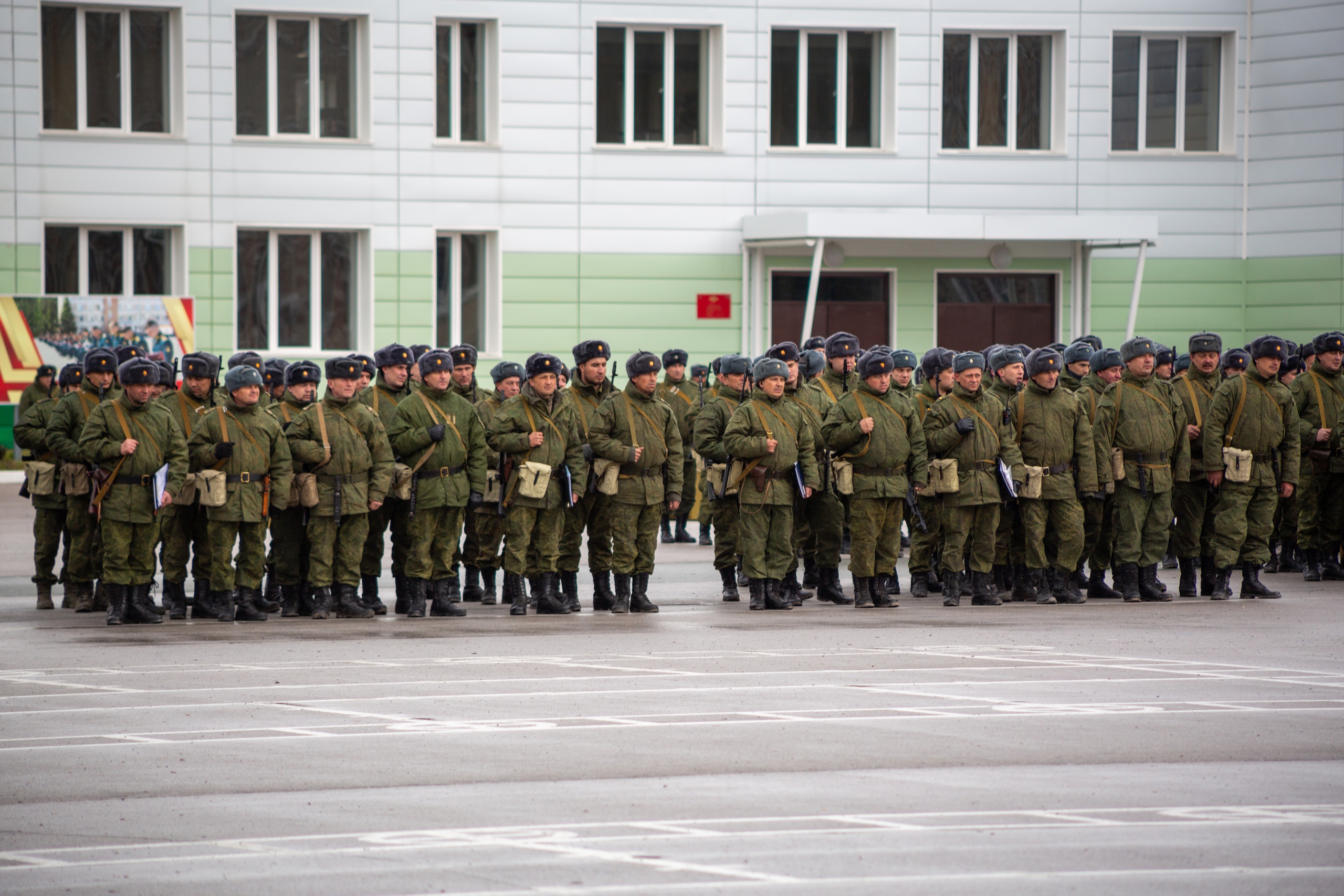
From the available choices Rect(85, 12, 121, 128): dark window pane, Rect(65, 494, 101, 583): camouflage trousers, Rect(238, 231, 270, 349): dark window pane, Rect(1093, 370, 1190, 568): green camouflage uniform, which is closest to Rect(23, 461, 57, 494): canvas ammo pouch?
Rect(65, 494, 101, 583): camouflage trousers

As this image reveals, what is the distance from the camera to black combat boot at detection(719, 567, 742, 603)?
53.9 ft

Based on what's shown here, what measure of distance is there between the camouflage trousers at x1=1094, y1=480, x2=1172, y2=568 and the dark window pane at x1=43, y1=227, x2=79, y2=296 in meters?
18.7

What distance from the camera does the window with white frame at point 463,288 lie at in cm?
3027

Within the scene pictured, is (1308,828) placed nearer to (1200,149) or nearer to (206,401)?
(206,401)

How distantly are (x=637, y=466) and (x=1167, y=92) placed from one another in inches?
775

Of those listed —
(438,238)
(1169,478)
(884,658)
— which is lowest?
(884,658)

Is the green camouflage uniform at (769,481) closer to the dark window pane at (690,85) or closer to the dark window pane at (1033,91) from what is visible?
the dark window pane at (690,85)

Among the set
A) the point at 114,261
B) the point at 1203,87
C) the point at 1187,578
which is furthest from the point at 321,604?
the point at 1203,87

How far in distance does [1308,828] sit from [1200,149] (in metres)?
26.5

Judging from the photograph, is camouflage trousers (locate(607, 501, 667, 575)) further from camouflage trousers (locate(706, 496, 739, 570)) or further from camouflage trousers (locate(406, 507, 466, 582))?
camouflage trousers (locate(406, 507, 466, 582))

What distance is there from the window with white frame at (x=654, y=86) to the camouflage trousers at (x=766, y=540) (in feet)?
51.4

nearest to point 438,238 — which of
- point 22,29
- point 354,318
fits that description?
point 354,318

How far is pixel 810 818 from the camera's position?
7.62 m

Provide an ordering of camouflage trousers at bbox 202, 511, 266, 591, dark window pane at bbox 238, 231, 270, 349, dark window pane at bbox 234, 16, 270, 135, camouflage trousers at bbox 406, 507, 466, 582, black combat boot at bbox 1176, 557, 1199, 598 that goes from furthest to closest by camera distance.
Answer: dark window pane at bbox 238, 231, 270, 349 → dark window pane at bbox 234, 16, 270, 135 → black combat boot at bbox 1176, 557, 1199, 598 → camouflage trousers at bbox 406, 507, 466, 582 → camouflage trousers at bbox 202, 511, 266, 591
